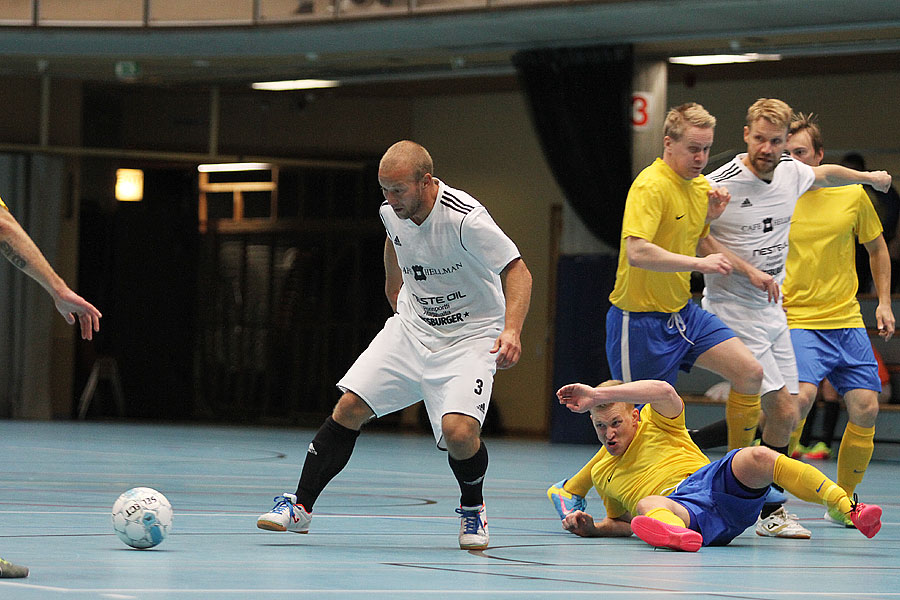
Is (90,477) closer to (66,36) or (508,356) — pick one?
(508,356)

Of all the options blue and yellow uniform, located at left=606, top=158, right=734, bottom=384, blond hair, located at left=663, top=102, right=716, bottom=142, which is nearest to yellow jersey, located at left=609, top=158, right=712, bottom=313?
blue and yellow uniform, located at left=606, top=158, right=734, bottom=384

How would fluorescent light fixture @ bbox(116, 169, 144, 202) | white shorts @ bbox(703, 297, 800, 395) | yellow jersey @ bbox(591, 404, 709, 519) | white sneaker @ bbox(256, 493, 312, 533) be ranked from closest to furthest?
white sneaker @ bbox(256, 493, 312, 533) < yellow jersey @ bbox(591, 404, 709, 519) < white shorts @ bbox(703, 297, 800, 395) < fluorescent light fixture @ bbox(116, 169, 144, 202)

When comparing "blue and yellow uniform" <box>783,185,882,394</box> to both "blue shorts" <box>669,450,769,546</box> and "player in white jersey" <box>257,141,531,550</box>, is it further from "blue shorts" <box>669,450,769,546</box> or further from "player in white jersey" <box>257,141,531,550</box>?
"player in white jersey" <box>257,141,531,550</box>

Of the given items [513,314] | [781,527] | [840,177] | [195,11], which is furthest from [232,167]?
[513,314]

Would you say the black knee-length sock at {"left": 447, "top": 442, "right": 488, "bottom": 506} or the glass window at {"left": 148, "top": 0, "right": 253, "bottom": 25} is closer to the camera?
the black knee-length sock at {"left": 447, "top": 442, "right": 488, "bottom": 506}

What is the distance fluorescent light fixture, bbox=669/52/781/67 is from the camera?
14.0m

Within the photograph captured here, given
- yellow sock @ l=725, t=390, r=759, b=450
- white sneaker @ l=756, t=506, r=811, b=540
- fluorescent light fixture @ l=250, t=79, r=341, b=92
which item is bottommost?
white sneaker @ l=756, t=506, r=811, b=540

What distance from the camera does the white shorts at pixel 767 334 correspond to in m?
6.43

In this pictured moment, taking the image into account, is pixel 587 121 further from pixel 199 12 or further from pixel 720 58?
pixel 199 12

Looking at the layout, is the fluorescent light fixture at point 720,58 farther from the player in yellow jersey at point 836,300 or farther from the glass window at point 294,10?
the player in yellow jersey at point 836,300

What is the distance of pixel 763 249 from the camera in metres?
6.46

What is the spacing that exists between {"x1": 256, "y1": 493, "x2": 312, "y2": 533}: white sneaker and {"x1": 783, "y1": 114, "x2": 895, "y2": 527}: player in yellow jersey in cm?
265

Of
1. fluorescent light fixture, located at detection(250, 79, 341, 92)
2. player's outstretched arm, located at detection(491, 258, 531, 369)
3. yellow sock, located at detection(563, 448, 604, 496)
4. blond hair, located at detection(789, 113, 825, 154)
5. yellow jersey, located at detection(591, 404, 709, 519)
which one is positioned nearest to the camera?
player's outstretched arm, located at detection(491, 258, 531, 369)

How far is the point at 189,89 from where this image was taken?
17812mm
